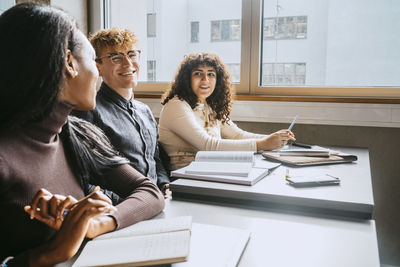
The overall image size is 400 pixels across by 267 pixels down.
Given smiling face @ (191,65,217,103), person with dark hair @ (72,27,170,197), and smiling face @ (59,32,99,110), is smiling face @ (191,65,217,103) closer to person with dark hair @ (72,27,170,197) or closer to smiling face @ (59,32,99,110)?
person with dark hair @ (72,27,170,197)

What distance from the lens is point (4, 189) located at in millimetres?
724

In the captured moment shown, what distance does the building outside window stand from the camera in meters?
2.32

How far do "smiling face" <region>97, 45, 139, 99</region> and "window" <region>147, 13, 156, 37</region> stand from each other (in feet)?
3.68

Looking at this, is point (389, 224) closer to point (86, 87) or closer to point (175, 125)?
point (175, 125)

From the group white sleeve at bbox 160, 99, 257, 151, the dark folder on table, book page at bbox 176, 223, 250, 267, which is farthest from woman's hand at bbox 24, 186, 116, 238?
white sleeve at bbox 160, 99, 257, 151

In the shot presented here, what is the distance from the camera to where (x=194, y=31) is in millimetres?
2584

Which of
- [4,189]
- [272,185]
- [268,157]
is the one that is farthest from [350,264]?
[268,157]

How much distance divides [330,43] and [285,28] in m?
0.32

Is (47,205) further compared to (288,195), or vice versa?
(288,195)

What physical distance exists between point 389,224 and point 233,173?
1.52 m

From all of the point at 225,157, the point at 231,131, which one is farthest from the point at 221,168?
the point at 231,131

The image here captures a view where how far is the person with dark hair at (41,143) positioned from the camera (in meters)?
0.67

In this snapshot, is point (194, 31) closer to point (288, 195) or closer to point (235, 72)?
point (235, 72)

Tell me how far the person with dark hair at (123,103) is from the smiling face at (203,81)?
1.37 feet
